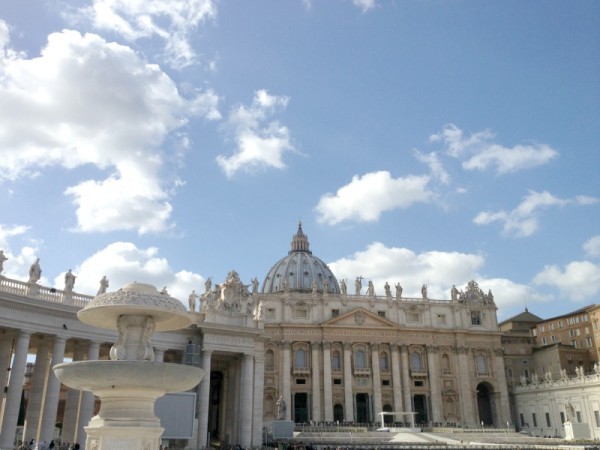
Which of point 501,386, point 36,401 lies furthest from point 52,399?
point 501,386

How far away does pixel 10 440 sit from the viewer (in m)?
31.8

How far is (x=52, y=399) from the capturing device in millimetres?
34406

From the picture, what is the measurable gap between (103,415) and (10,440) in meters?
19.9

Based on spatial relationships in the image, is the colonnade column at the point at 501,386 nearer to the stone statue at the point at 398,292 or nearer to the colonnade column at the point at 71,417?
the stone statue at the point at 398,292

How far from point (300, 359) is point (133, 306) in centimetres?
6943

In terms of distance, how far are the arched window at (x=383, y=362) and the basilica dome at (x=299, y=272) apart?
36.2m

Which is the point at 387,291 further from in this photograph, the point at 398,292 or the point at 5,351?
the point at 5,351

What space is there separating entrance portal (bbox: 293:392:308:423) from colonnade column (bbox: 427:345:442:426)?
18325 millimetres

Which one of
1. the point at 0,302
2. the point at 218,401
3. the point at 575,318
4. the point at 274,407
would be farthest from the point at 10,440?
the point at 575,318

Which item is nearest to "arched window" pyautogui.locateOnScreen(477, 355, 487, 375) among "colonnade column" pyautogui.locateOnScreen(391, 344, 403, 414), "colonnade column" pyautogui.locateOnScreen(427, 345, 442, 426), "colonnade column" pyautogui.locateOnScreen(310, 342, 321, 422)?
"colonnade column" pyautogui.locateOnScreen(427, 345, 442, 426)

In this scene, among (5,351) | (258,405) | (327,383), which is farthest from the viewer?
(327,383)

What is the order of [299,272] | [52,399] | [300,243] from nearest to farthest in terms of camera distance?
[52,399], [299,272], [300,243]

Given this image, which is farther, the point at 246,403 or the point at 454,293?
the point at 454,293

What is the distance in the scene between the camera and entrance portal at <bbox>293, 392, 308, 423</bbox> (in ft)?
268
